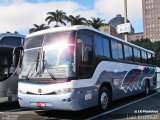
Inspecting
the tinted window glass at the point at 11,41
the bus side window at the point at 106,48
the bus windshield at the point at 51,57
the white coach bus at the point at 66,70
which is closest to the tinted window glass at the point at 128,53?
the bus side window at the point at 106,48

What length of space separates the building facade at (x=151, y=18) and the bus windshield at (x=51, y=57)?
150 metres

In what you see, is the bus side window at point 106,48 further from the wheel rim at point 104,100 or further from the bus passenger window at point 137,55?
the bus passenger window at point 137,55

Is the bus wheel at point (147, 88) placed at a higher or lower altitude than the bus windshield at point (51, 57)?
lower

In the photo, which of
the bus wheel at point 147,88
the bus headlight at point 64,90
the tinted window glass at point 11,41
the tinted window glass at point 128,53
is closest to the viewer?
the bus headlight at point 64,90

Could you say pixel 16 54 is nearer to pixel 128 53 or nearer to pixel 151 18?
pixel 128 53


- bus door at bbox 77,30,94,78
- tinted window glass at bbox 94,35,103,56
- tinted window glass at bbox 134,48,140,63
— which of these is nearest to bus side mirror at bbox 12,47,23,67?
bus door at bbox 77,30,94,78

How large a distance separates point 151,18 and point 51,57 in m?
155

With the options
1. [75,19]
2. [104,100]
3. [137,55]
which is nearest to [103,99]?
[104,100]

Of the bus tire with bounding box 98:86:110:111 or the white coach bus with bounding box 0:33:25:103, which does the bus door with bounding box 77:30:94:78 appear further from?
the white coach bus with bounding box 0:33:25:103

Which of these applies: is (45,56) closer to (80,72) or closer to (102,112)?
(80,72)

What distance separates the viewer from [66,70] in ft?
33.9

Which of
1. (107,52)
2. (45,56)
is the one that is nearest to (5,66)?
(45,56)

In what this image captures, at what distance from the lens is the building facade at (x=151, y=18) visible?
513ft

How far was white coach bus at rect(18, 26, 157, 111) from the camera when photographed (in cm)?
1033
